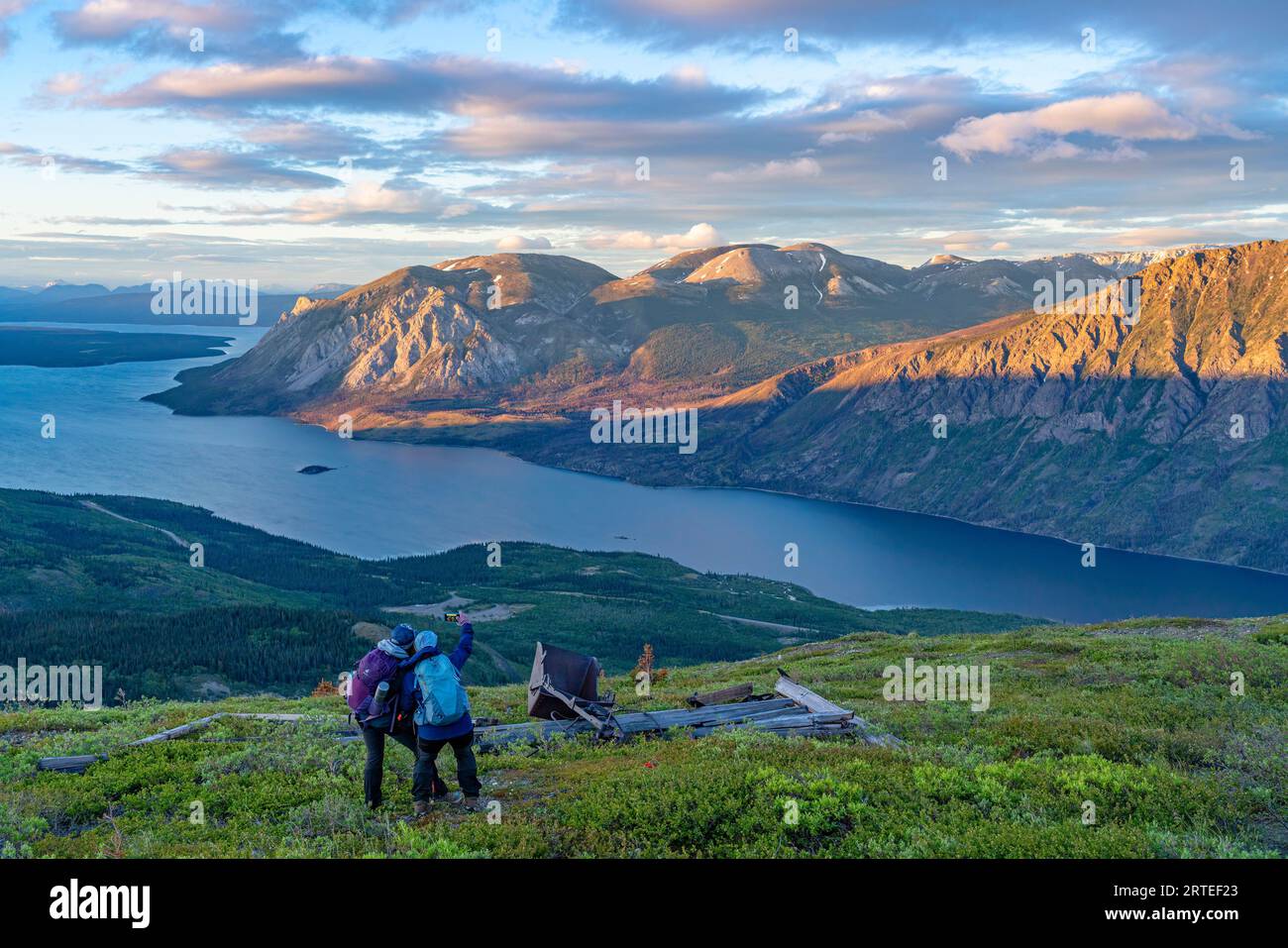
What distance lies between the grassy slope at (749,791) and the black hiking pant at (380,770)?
1.27 feet

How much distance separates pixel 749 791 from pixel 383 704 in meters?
6.62

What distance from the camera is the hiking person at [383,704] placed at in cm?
1581

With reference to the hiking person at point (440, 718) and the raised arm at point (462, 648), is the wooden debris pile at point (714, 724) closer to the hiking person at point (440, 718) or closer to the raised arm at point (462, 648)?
the hiking person at point (440, 718)

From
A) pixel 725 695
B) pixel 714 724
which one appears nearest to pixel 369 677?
pixel 714 724

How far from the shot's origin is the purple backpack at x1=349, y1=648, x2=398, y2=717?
1584 centimetres

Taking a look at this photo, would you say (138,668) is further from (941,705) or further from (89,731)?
(941,705)

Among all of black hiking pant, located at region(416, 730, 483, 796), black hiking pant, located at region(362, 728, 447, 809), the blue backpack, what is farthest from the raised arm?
black hiking pant, located at region(362, 728, 447, 809)

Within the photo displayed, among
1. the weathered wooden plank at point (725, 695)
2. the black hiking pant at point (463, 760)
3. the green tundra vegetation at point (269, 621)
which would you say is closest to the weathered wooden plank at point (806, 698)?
the weathered wooden plank at point (725, 695)

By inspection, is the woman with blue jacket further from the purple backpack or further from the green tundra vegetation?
the green tundra vegetation

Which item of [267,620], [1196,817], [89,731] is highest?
[1196,817]

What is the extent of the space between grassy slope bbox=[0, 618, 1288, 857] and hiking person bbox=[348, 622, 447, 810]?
0.63 meters
